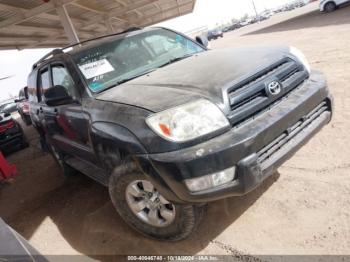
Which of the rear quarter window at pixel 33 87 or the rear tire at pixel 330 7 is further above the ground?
the rear quarter window at pixel 33 87

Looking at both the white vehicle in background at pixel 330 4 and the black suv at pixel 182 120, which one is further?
the white vehicle in background at pixel 330 4

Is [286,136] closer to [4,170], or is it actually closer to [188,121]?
[188,121]

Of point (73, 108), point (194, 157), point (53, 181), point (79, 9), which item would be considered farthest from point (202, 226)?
point (79, 9)

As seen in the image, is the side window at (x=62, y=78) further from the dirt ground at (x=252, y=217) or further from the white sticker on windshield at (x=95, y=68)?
the dirt ground at (x=252, y=217)

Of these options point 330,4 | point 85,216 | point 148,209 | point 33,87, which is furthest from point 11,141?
point 330,4

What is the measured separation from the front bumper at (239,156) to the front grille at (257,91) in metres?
0.07

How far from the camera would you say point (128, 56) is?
3.65m

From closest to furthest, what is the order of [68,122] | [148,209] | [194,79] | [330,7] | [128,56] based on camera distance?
[194,79]
[148,209]
[128,56]
[68,122]
[330,7]

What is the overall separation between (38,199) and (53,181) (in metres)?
0.61

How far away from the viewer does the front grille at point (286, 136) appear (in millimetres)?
2397

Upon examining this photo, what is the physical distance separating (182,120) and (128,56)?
1639mm

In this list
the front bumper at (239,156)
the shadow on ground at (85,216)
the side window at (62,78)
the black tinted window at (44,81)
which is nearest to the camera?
the front bumper at (239,156)

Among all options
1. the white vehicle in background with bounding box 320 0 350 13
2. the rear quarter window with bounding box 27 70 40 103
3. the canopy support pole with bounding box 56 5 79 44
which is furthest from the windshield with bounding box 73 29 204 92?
the white vehicle in background with bounding box 320 0 350 13

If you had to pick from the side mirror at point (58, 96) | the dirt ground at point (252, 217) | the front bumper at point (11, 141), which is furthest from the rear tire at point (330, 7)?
the side mirror at point (58, 96)
